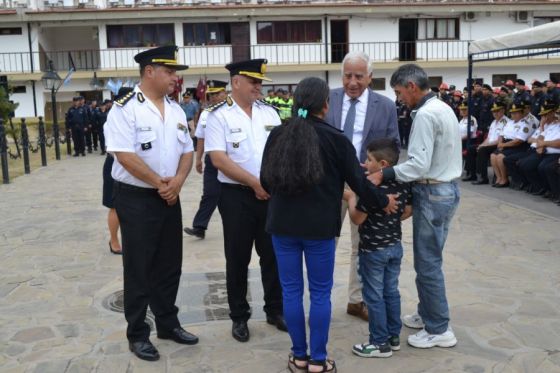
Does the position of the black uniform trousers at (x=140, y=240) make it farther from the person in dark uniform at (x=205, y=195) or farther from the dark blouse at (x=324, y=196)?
the person in dark uniform at (x=205, y=195)

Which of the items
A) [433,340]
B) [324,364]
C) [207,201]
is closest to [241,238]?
[324,364]

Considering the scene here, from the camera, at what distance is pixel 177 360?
159 inches

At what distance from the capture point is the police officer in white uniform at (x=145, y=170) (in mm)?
3922

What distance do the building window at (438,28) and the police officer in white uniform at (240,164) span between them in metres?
26.9

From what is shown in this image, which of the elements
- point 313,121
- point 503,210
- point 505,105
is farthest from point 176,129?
point 505,105

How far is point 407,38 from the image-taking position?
2952 centimetres

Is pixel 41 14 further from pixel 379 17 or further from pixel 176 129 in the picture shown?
pixel 176 129

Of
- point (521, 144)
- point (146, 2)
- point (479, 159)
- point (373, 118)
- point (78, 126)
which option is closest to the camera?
point (373, 118)

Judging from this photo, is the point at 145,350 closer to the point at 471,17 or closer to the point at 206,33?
the point at 206,33

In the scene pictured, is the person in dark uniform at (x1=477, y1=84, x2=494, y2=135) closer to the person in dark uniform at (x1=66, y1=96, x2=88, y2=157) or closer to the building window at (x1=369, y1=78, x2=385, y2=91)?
the person in dark uniform at (x1=66, y1=96, x2=88, y2=157)

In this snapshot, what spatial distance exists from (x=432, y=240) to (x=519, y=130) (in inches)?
288

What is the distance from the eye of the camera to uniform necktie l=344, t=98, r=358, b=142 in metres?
4.48

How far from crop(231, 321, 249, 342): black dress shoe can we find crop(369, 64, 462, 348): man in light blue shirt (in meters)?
1.15

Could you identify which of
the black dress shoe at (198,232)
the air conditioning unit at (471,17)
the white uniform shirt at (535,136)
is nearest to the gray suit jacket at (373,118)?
the black dress shoe at (198,232)
